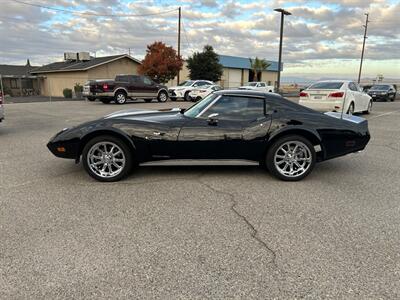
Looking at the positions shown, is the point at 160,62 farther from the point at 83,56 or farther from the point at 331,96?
the point at 331,96

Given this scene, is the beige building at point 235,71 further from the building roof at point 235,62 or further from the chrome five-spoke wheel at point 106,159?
the chrome five-spoke wheel at point 106,159

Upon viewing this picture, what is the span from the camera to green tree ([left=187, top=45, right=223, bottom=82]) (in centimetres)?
3869

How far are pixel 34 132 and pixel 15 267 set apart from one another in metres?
7.62

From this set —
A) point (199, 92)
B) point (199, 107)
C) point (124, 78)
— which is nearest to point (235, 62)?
point (199, 92)

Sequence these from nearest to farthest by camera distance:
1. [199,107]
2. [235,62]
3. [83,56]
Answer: [199,107]
[83,56]
[235,62]

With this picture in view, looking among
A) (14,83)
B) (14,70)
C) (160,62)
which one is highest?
(160,62)

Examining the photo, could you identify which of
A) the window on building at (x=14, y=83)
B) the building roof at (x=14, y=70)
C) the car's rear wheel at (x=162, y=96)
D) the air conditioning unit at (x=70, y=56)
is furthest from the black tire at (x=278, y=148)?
the building roof at (x=14, y=70)

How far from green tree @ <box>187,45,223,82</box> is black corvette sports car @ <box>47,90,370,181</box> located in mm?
34369

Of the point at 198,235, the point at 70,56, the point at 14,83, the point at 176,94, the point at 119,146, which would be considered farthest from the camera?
the point at 70,56

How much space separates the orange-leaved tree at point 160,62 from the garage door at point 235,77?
23767mm

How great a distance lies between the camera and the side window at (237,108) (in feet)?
16.9

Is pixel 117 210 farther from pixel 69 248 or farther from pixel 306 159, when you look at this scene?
pixel 306 159

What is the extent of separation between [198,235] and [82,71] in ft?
112

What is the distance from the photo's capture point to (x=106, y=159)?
5000 millimetres
